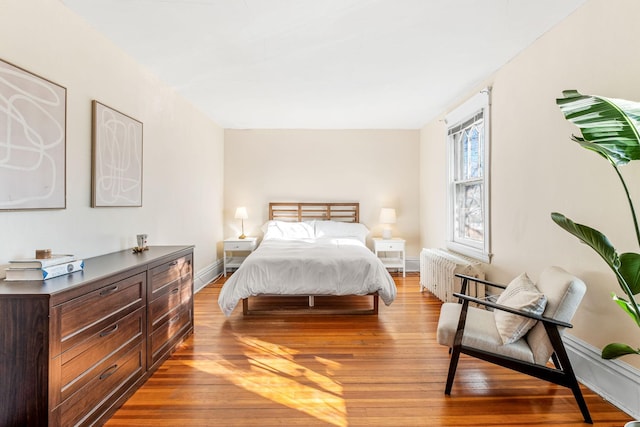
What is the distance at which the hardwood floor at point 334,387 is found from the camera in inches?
76.4

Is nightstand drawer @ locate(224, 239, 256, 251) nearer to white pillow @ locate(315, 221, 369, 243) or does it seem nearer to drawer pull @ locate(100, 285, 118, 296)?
white pillow @ locate(315, 221, 369, 243)

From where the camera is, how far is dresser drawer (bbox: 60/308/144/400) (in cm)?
161

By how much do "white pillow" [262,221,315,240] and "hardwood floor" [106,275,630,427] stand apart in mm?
2204

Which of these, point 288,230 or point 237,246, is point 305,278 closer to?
point 288,230

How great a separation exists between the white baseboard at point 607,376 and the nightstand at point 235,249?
438cm

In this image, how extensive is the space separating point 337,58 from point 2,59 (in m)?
2.45

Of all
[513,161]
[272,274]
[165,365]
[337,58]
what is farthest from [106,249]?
[513,161]

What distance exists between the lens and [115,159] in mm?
2828

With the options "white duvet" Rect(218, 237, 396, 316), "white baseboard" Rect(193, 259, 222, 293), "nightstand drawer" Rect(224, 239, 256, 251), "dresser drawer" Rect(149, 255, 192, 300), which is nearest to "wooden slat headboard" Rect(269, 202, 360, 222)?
"nightstand drawer" Rect(224, 239, 256, 251)

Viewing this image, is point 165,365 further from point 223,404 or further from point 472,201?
point 472,201

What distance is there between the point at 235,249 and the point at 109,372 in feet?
11.6

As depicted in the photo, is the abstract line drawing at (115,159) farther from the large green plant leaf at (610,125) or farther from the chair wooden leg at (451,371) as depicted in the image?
the large green plant leaf at (610,125)

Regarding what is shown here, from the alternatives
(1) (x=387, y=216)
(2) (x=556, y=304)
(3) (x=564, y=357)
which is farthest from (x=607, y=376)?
(1) (x=387, y=216)

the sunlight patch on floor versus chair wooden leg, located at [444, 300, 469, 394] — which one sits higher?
chair wooden leg, located at [444, 300, 469, 394]
